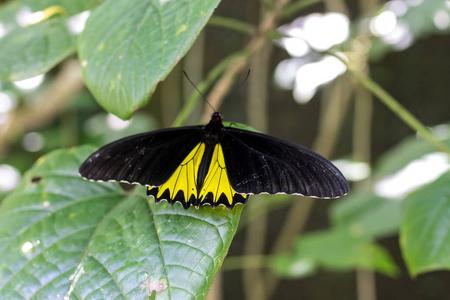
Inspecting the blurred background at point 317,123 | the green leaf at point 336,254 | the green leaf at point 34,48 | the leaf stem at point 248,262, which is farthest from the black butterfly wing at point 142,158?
the leaf stem at point 248,262

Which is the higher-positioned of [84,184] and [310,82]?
[310,82]

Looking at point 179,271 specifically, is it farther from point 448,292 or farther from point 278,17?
point 448,292

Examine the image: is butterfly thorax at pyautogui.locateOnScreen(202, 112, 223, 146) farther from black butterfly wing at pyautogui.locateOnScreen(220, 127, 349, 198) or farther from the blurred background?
the blurred background

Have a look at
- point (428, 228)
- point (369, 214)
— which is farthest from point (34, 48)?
point (369, 214)

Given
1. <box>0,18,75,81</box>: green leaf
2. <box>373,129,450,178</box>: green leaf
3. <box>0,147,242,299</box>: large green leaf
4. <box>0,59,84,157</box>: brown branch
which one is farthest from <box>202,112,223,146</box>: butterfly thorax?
<box>0,59,84,157</box>: brown branch

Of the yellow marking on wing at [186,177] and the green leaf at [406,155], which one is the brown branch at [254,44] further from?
the green leaf at [406,155]

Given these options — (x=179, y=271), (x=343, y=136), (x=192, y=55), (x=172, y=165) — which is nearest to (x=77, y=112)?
(x=192, y=55)

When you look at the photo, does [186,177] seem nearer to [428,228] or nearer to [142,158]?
[142,158]
